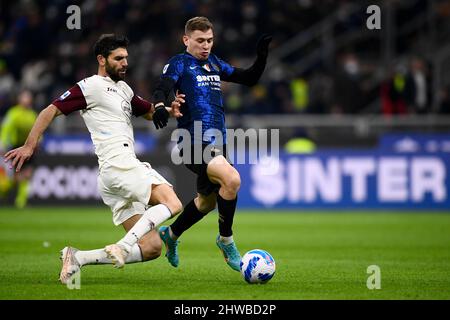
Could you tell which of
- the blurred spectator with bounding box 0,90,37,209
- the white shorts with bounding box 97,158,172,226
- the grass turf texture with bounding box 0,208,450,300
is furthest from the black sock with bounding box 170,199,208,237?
the blurred spectator with bounding box 0,90,37,209

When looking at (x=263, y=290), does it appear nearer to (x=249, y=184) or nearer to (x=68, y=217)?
(x=68, y=217)

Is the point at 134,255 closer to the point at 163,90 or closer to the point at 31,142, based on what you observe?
the point at 31,142

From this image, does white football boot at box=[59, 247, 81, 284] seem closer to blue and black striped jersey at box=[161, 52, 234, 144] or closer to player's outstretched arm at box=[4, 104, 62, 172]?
player's outstretched arm at box=[4, 104, 62, 172]

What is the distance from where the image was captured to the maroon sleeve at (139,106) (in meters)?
8.61

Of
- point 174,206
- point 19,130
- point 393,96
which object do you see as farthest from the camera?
point 393,96

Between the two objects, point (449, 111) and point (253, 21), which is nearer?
point (449, 111)

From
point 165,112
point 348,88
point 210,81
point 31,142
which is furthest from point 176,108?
point 348,88

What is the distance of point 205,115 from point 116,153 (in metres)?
1.13

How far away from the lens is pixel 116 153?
8.15m

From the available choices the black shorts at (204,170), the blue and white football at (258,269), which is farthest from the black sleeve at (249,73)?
the blue and white football at (258,269)

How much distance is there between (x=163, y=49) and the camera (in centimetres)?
2372

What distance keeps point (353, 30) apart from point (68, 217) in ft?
33.2

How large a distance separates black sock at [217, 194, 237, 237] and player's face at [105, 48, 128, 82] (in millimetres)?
1530
